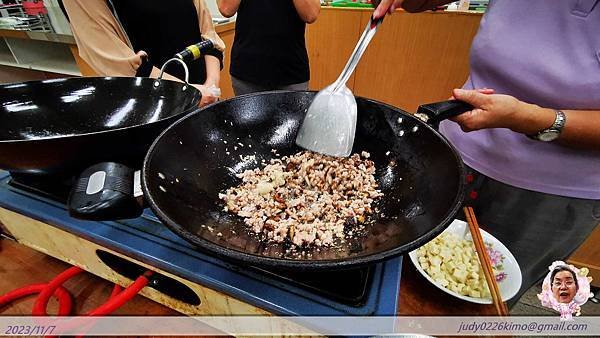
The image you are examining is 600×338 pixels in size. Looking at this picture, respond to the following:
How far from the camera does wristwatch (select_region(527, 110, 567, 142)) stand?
704 millimetres

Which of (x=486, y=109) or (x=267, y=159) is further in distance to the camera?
(x=267, y=159)

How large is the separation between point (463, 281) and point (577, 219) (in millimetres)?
535

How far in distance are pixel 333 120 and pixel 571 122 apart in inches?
22.3

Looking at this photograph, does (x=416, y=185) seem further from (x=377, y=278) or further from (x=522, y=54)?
(x=522, y=54)

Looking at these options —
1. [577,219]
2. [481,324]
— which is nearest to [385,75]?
[577,219]

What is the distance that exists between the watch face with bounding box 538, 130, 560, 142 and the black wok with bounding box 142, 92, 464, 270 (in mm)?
337

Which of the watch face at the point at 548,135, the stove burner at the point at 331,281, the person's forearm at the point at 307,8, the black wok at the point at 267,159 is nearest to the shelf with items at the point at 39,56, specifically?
the person's forearm at the point at 307,8

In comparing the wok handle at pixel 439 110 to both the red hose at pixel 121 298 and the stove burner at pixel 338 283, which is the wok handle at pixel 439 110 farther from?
the red hose at pixel 121 298

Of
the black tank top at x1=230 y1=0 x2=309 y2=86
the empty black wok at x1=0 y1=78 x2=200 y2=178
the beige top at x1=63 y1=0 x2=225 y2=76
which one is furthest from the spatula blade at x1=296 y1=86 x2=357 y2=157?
the black tank top at x1=230 y1=0 x2=309 y2=86

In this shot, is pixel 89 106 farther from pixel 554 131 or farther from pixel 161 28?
pixel 554 131

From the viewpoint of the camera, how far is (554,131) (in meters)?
0.72

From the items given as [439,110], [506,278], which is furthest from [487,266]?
[439,110]

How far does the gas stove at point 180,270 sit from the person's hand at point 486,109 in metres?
0.39

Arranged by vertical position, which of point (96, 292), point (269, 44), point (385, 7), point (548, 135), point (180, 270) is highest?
point (385, 7)
